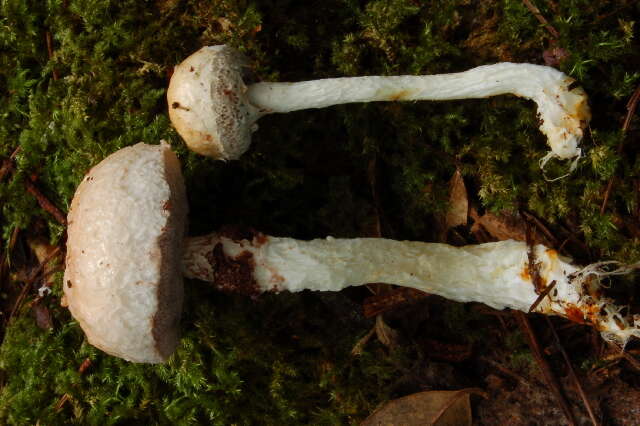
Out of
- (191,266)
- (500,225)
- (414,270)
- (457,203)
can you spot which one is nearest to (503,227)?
(500,225)

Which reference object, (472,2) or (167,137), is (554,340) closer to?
(472,2)

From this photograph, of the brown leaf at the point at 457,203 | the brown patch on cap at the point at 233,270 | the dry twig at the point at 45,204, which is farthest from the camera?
the dry twig at the point at 45,204

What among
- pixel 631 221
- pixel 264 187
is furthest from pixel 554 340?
pixel 264 187

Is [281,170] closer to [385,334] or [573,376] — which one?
[385,334]

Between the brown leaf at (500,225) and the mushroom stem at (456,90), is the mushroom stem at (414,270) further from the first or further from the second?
the mushroom stem at (456,90)

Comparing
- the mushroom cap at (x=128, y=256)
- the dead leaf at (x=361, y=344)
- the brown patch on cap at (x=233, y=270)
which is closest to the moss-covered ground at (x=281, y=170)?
the dead leaf at (x=361, y=344)

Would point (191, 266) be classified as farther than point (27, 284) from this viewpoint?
No
